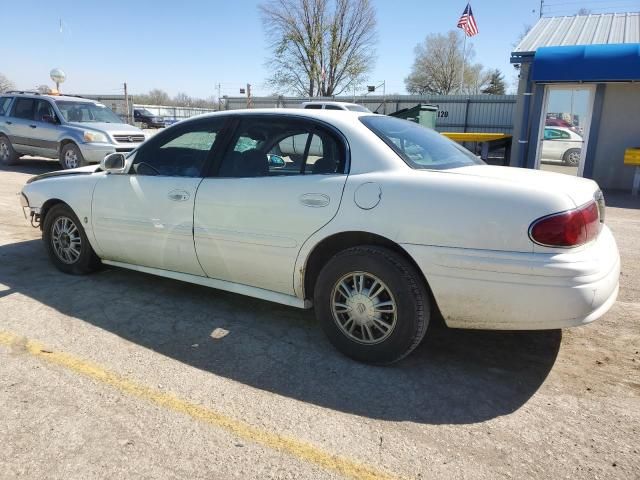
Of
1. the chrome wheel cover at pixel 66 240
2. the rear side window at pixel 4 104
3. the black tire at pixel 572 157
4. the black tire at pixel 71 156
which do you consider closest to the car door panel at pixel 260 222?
the chrome wheel cover at pixel 66 240

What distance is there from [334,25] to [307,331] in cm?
4038

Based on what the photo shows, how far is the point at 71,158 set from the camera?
11742mm

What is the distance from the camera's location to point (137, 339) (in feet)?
11.6

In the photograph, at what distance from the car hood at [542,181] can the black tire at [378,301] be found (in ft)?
2.43

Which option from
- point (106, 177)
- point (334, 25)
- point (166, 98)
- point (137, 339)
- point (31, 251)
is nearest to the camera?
point (137, 339)

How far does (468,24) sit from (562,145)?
15451 mm

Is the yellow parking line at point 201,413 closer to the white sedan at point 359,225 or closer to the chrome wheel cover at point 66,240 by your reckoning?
the white sedan at point 359,225

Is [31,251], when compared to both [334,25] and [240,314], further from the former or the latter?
[334,25]

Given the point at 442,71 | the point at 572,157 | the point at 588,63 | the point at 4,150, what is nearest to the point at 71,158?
the point at 4,150

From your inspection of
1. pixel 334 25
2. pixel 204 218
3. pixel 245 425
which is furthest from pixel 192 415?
pixel 334 25

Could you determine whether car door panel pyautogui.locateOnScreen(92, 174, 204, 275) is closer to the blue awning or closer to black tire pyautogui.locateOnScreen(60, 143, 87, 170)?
black tire pyautogui.locateOnScreen(60, 143, 87, 170)

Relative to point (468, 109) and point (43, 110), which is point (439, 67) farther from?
point (43, 110)

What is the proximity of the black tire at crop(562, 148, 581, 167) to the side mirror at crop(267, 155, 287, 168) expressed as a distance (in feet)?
38.0

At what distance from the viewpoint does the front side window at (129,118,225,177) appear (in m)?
3.92
